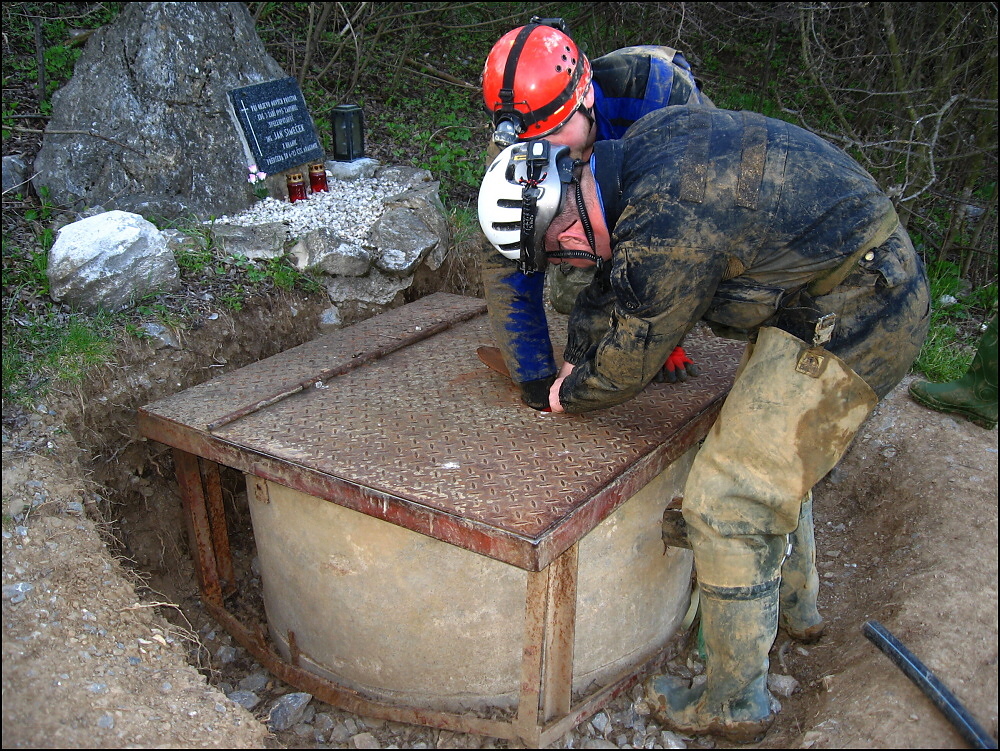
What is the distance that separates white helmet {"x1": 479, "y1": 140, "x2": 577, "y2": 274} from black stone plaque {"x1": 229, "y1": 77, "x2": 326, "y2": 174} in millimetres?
2333

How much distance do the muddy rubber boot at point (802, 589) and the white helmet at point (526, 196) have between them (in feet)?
4.64

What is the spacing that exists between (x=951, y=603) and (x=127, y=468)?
2.94 meters

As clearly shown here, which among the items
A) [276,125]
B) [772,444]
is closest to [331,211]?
[276,125]

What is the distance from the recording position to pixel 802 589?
2.89 meters

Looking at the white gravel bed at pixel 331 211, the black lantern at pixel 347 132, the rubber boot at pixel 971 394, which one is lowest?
the rubber boot at pixel 971 394

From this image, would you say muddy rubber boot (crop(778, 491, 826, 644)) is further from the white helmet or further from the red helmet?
the red helmet

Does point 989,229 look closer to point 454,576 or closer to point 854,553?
point 854,553

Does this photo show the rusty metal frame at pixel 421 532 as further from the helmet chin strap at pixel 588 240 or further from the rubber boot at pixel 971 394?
the rubber boot at pixel 971 394

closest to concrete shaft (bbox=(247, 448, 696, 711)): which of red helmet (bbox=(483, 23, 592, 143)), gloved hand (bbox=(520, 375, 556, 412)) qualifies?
gloved hand (bbox=(520, 375, 556, 412))

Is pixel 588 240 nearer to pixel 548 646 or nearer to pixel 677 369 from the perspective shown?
pixel 677 369

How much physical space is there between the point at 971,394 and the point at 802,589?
1.29 m

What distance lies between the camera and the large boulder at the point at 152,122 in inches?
146

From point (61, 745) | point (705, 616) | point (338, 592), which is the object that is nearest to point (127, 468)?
point (338, 592)

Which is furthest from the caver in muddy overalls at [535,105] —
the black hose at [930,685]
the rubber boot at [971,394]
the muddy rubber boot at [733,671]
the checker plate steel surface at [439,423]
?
Result: the rubber boot at [971,394]
